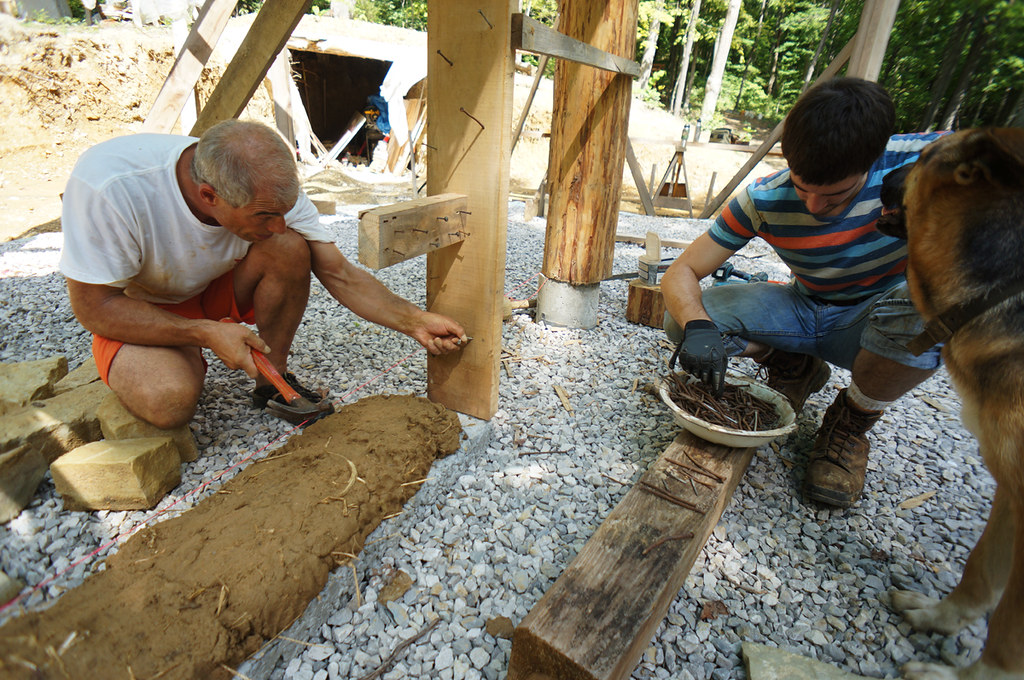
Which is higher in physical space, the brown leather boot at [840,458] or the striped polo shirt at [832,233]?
the striped polo shirt at [832,233]

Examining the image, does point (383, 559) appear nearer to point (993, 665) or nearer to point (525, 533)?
point (525, 533)

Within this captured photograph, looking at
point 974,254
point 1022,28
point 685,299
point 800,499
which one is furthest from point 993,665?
point 1022,28

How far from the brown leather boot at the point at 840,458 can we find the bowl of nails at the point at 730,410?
243mm

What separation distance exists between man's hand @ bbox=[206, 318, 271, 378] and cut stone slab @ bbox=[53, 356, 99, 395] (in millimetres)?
985

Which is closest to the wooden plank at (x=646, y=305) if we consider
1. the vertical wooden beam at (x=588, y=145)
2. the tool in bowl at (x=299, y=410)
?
the vertical wooden beam at (x=588, y=145)

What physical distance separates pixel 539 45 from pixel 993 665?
2291 mm

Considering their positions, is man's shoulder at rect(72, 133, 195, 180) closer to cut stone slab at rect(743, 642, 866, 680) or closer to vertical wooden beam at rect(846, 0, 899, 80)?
cut stone slab at rect(743, 642, 866, 680)

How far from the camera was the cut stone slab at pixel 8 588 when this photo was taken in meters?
1.38

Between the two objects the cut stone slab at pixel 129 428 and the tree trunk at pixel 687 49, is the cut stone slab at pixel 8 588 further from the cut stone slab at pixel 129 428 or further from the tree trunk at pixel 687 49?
the tree trunk at pixel 687 49

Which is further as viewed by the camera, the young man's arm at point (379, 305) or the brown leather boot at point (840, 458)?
the young man's arm at point (379, 305)

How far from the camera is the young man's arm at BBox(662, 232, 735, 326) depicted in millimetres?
2328

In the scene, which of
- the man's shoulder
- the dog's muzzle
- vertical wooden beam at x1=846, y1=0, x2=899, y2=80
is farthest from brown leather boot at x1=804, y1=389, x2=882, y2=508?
the man's shoulder

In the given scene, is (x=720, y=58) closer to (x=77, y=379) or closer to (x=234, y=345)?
(x=234, y=345)

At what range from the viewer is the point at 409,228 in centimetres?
167
